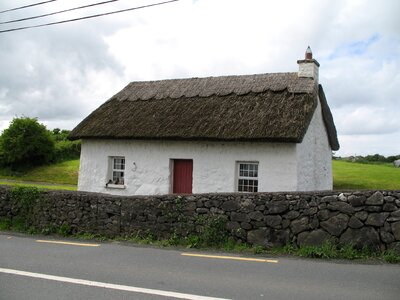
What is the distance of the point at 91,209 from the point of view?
10.7 m

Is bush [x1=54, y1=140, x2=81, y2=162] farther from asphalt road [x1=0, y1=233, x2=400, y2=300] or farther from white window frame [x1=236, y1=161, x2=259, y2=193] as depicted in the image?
asphalt road [x1=0, y1=233, x2=400, y2=300]

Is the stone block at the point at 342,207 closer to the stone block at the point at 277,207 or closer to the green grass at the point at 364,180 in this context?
the stone block at the point at 277,207

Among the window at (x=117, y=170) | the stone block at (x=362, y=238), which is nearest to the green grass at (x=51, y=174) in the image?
the window at (x=117, y=170)

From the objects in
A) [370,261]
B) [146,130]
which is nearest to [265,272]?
[370,261]

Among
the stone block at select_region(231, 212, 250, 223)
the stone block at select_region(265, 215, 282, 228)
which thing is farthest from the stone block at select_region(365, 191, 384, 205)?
the stone block at select_region(231, 212, 250, 223)

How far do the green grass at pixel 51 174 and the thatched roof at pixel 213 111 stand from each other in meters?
13.4

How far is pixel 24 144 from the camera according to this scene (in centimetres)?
3544

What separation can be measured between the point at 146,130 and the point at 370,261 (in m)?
11.1

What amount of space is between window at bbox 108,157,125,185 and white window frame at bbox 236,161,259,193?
5.36 metres

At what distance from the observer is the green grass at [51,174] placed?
3225 centimetres

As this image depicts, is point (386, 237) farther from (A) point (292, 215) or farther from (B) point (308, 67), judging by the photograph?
(B) point (308, 67)

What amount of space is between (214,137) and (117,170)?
532 cm

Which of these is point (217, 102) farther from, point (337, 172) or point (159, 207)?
point (337, 172)

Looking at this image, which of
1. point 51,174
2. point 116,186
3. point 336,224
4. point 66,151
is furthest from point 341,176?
point 66,151
